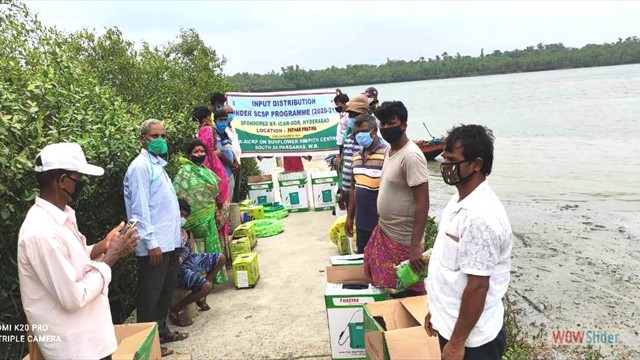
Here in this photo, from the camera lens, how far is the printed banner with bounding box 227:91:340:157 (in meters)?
9.62

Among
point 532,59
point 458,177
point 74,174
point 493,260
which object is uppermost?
point 532,59

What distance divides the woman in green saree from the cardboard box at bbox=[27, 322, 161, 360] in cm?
180

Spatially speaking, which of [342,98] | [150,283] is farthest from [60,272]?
[342,98]

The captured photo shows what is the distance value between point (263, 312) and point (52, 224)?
9.92 ft

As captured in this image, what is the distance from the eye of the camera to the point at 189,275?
460 centimetres

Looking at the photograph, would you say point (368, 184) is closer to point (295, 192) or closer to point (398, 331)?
point (398, 331)

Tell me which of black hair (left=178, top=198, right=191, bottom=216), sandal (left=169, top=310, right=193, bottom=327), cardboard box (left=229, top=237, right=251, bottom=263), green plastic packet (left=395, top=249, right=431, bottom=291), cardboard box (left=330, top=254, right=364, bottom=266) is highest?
black hair (left=178, top=198, right=191, bottom=216)

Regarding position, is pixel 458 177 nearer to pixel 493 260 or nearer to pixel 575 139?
pixel 493 260

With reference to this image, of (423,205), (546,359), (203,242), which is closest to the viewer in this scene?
(423,205)

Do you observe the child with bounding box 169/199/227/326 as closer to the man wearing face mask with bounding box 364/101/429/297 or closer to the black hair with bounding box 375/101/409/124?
the man wearing face mask with bounding box 364/101/429/297

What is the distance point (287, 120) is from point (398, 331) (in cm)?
721

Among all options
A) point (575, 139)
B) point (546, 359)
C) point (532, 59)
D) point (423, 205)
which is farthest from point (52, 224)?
point (532, 59)

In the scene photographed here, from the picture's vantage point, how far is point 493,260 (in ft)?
6.95

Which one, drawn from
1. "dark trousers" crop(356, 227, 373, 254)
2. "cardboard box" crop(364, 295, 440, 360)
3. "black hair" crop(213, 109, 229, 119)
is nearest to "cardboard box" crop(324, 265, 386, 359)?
"cardboard box" crop(364, 295, 440, 360)
